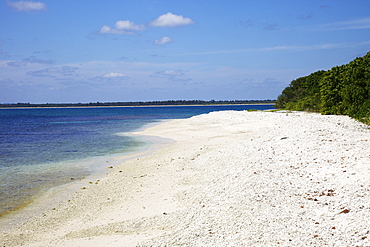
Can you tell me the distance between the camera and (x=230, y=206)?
29.3ft

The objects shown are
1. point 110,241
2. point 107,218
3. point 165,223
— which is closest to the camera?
point 110,241

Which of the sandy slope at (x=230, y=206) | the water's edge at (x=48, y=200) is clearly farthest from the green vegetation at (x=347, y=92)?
the water's edge at (x=48, y=200)

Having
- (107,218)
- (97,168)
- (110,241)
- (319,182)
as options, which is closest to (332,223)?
(319,182)

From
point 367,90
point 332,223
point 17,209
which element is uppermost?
point 367,90

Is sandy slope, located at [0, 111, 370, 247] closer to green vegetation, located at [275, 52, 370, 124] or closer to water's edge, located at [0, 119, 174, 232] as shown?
water's edge, located at [0, 119, 174, 232]

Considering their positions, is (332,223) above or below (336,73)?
below

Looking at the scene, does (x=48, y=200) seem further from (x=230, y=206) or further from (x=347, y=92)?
(x=347, y=92)

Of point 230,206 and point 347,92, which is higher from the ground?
point 347,92

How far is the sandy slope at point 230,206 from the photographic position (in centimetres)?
720

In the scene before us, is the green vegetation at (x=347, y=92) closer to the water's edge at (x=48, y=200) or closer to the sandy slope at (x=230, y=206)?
the sandy slope at (x=230, y=206)

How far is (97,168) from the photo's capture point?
18016 mm

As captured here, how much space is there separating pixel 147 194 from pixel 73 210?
244cm

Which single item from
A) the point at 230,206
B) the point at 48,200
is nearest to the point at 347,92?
the point at 230,206

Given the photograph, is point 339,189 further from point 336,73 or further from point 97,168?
point 336,73
